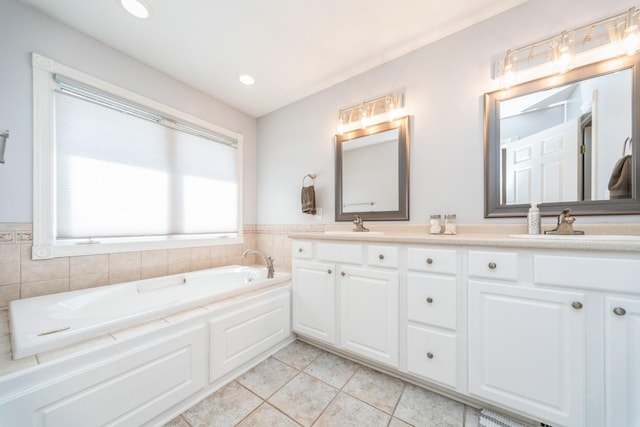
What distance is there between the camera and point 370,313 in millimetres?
1559

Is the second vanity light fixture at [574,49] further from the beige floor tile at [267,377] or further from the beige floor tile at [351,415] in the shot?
the beige floor tile at [267,377]

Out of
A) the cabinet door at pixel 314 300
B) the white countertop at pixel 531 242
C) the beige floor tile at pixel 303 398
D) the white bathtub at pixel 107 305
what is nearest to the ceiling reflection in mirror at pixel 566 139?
the white countertop at pixel 531 242

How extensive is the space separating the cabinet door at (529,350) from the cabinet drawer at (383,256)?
1.42ft

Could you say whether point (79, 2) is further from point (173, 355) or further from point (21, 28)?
point (173, 355)

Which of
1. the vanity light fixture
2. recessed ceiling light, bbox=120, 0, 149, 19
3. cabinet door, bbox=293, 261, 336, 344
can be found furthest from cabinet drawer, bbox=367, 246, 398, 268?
recessed ceiling light, bbox=120, 0, 149, 19

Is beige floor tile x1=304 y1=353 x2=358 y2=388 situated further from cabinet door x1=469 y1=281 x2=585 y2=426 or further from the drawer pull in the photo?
the drawer pull

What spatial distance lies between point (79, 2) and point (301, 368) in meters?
2.91

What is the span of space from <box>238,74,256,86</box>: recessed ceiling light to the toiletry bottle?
8.38 feet

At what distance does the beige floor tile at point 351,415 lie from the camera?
1201 millimetres

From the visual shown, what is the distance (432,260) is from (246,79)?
7.70 ft

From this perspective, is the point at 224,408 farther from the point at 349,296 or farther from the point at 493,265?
the point at 493,265

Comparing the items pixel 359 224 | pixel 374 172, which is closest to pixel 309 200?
pixel 359 224

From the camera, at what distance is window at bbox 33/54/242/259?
156 centimetres

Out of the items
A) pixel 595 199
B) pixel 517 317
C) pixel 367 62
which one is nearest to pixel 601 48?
pixel 595 199
